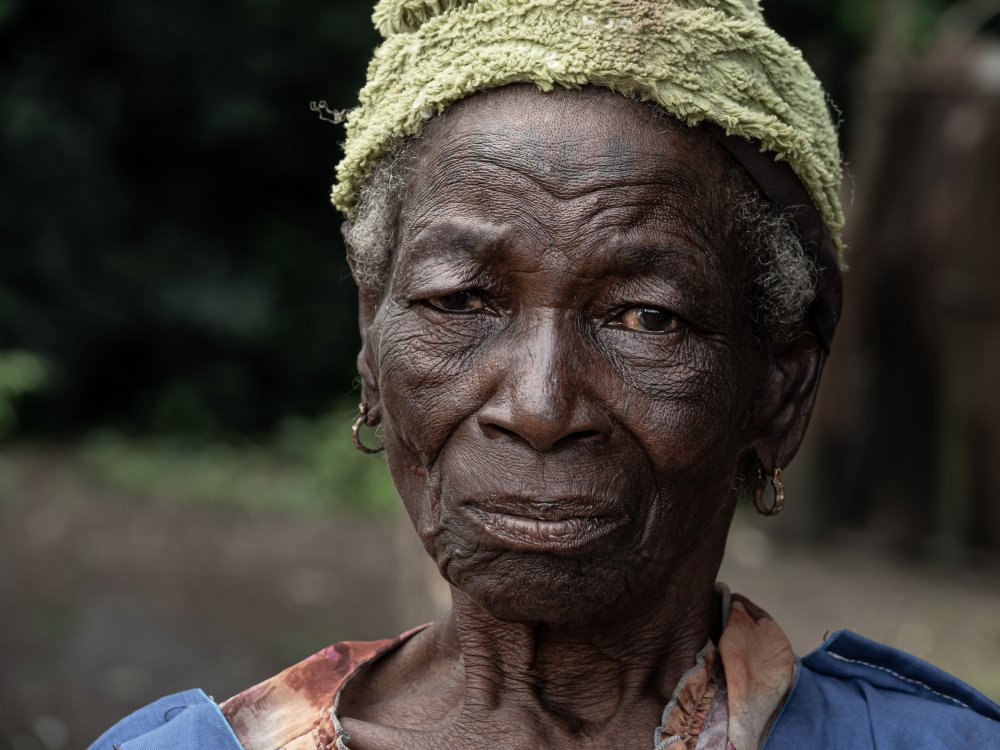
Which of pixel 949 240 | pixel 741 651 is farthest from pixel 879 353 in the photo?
pixel 741 651

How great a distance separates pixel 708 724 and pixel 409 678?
56 centimetres

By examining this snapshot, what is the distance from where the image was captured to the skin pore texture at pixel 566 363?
2.03 meters

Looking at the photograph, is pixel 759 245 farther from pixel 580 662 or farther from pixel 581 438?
pixel 580 662

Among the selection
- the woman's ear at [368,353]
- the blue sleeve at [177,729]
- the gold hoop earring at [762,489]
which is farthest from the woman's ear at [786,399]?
the blue sleeve at [177,729]

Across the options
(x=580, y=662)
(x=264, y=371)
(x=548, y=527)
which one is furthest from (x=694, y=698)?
(x=264, y=371)

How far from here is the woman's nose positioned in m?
1.98

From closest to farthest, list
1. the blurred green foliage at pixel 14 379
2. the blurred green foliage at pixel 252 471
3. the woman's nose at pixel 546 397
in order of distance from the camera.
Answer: the woman's nose at pixel 546 397
the blurred green foliage at pixel 14 379
the blurred green foliage at pixel 252 471

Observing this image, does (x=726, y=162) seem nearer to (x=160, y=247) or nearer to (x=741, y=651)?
(x=741, y=651)

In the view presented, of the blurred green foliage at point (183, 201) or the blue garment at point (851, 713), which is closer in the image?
the blue garment at point (851, 713)

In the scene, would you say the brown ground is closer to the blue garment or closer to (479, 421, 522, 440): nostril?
the blue garment

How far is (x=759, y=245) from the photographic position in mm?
2209

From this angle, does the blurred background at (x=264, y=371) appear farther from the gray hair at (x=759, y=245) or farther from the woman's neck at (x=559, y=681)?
the gray hair at (x=759, y=245)

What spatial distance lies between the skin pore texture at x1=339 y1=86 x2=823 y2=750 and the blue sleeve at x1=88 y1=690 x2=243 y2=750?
0.23 meters

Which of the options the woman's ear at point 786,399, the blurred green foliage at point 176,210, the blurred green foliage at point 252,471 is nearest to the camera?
the woman's ear at point 786,399
